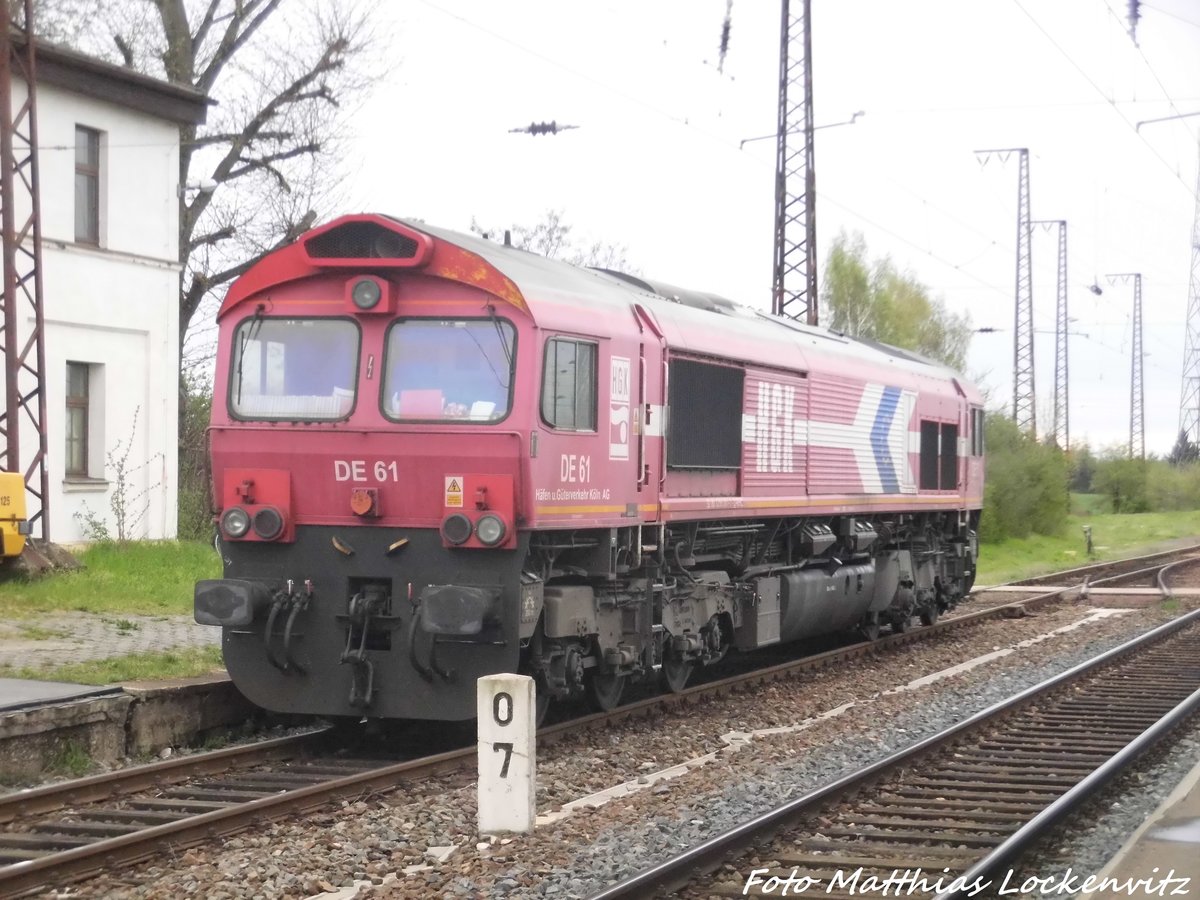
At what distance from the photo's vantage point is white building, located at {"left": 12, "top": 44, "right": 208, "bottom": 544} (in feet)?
69.8

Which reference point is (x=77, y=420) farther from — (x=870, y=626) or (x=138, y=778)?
(x=138, y=778)

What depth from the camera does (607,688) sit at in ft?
39.7

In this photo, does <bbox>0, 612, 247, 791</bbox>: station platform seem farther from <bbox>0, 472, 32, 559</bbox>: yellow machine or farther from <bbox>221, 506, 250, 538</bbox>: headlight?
<bbox>0, 472, 32, 559</bbox>: yellow machine

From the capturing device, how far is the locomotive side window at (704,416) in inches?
487

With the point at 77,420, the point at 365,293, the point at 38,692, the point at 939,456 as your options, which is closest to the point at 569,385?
the point at 365,293

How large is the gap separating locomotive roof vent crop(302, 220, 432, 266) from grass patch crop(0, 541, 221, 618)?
7377mm

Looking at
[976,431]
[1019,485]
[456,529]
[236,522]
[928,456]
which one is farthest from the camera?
[1019,485]

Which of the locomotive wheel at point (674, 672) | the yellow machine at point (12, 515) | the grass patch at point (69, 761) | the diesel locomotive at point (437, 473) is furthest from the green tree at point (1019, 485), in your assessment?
the grass patch at point (69, 761)

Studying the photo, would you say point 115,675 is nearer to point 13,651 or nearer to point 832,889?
point 13,651

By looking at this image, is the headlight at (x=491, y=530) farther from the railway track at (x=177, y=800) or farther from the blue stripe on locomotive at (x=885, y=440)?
the blue stripe on locomotive at (x=885, y=440)

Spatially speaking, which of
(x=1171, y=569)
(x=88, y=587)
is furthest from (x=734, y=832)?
(x=1171, y=569)

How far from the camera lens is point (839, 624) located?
17.0 meters

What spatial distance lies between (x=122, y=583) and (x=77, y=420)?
422cm

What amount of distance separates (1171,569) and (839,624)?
55.8 feet
